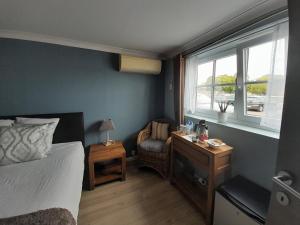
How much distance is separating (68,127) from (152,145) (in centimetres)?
132

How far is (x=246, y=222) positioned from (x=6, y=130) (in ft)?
7.84

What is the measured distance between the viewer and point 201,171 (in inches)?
82.7

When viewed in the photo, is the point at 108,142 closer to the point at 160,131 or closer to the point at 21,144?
the point at 160,131

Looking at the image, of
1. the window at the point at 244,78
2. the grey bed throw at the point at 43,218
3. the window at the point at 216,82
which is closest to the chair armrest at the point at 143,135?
the window at the point at 244,78

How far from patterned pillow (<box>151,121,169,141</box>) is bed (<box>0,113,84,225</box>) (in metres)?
1.33

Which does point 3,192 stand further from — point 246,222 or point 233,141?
point 233,141

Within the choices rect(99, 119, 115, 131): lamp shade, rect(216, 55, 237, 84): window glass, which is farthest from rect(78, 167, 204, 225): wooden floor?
rect(216, 55, 237, 84): window glass

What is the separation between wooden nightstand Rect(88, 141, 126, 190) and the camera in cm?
206

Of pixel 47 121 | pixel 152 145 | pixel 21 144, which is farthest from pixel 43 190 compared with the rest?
pixel 152 145

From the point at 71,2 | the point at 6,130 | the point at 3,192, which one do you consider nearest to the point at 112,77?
the point at 71,2

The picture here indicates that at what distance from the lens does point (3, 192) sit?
1042 mm

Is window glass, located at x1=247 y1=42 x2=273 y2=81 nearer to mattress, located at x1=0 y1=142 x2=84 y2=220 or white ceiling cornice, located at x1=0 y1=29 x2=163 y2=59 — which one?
white ceiling cornice, located at x1=0 y1=29 x2=163 y2=59

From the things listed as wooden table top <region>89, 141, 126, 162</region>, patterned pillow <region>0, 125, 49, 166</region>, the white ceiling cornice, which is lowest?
wooden table top <region>89, 141, 126, 162</region>

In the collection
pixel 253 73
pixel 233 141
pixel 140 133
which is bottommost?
pixel 140 133
